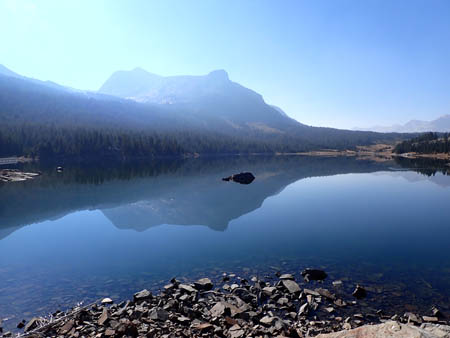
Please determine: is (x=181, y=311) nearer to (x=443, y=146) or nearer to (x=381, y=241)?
(x=381, y=241)

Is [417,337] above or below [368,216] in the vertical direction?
above

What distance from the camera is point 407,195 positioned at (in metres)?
57.4

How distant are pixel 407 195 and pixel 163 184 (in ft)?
186

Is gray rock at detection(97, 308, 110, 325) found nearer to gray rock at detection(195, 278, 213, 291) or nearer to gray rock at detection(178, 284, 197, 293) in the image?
gray rock at detection(178, 284, 197, 293)

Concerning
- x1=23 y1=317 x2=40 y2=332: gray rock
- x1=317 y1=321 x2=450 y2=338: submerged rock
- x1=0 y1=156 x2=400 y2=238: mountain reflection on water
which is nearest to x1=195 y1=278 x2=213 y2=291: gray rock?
x1=23 y1=317 x2=40 y2=332: gray rock

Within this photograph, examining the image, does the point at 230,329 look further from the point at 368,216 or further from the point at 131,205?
the point at 131,205

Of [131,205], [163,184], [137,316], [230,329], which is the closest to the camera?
[230,329]

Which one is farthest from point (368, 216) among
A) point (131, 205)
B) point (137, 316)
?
point (131, 205)

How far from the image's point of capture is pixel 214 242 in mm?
30172

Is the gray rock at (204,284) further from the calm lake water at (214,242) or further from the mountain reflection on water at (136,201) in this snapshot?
the mountain reflection on water at (136,201)

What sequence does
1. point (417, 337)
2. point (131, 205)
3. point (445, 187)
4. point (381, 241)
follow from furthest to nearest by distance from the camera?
point (445, 187)
point (131, 205)
point (381, 241)
point (417, 337)

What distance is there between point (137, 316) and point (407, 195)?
59.5m

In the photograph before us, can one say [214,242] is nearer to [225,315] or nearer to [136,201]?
[225,315]

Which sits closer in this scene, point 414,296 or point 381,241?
point 414,296
